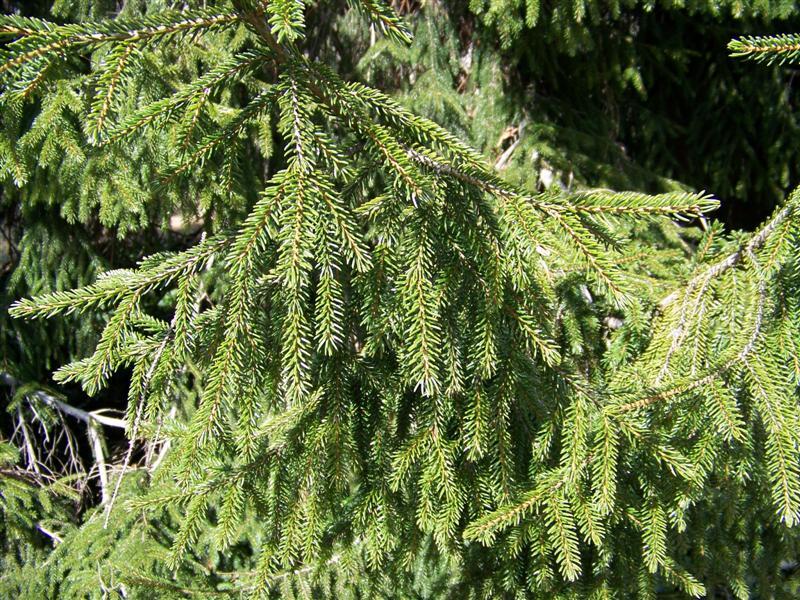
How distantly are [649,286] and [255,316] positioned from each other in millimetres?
1274

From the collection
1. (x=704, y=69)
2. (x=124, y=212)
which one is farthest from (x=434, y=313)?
(x=704, y=69)

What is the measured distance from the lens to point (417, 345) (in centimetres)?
115

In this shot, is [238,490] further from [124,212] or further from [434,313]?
[124,212]

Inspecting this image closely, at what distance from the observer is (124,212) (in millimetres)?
2223

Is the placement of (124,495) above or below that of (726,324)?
below

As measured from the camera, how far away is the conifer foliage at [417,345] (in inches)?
43.8

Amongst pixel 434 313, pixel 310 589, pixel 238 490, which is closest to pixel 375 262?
pixel 434 313

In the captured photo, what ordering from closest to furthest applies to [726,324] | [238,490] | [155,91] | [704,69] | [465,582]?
[238,490], [726,324], [465,582], [155,91], [704,69]

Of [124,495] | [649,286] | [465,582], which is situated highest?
[649,286]

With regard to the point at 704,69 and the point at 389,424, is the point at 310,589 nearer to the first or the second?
the point at 389,424

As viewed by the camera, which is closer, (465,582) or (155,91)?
(465,582)

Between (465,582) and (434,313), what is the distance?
111 cm

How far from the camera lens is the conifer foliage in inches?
43.8

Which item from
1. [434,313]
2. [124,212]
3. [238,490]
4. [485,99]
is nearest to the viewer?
[434,313]
